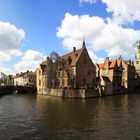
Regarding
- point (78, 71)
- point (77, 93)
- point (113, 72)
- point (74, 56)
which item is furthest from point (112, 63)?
point (77, 93)

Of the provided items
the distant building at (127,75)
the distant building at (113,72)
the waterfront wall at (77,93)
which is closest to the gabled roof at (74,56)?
the waterfront wall at (77,93)

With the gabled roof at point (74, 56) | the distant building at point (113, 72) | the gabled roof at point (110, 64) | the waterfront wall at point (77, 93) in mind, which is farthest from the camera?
the gabled roof at point (110, 64)

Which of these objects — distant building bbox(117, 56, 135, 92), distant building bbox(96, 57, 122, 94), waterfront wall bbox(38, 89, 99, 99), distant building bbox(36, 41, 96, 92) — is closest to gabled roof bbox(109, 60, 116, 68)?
distant building bbox(96, 57, 122, 94)

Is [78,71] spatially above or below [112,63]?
below

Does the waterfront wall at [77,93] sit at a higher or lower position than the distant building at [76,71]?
lower

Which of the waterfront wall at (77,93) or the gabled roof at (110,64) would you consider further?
the gabled roof at (110,64)

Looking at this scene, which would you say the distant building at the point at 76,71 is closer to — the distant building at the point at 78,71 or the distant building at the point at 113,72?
the distant building at the point at 78,71

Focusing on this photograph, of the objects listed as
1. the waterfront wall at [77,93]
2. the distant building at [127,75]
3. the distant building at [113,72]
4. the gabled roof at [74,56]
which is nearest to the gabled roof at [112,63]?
the distant building at [113,72]

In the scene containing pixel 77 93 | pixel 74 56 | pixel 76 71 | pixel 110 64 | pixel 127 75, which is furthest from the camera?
pixel 127 75

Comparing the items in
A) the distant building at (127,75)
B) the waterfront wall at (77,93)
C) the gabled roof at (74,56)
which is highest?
the gabled roof at (74,56)

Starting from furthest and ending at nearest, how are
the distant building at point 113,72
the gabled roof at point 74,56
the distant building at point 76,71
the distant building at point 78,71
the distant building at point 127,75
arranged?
the distant building at point 127,75 → the distant building at point 113,72 → the gabled roof at point 74,56 → the distant building at point 76,71 → the distant building at point 78,71

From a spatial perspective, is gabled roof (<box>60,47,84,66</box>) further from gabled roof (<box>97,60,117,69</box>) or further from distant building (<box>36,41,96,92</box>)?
gabled roof (<box>97,60,117,69</box>)

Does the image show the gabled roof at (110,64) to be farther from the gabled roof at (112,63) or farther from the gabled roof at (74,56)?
the gabled roof at (74,56)

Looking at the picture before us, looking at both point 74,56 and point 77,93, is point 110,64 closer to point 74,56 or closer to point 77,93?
point 74,56
